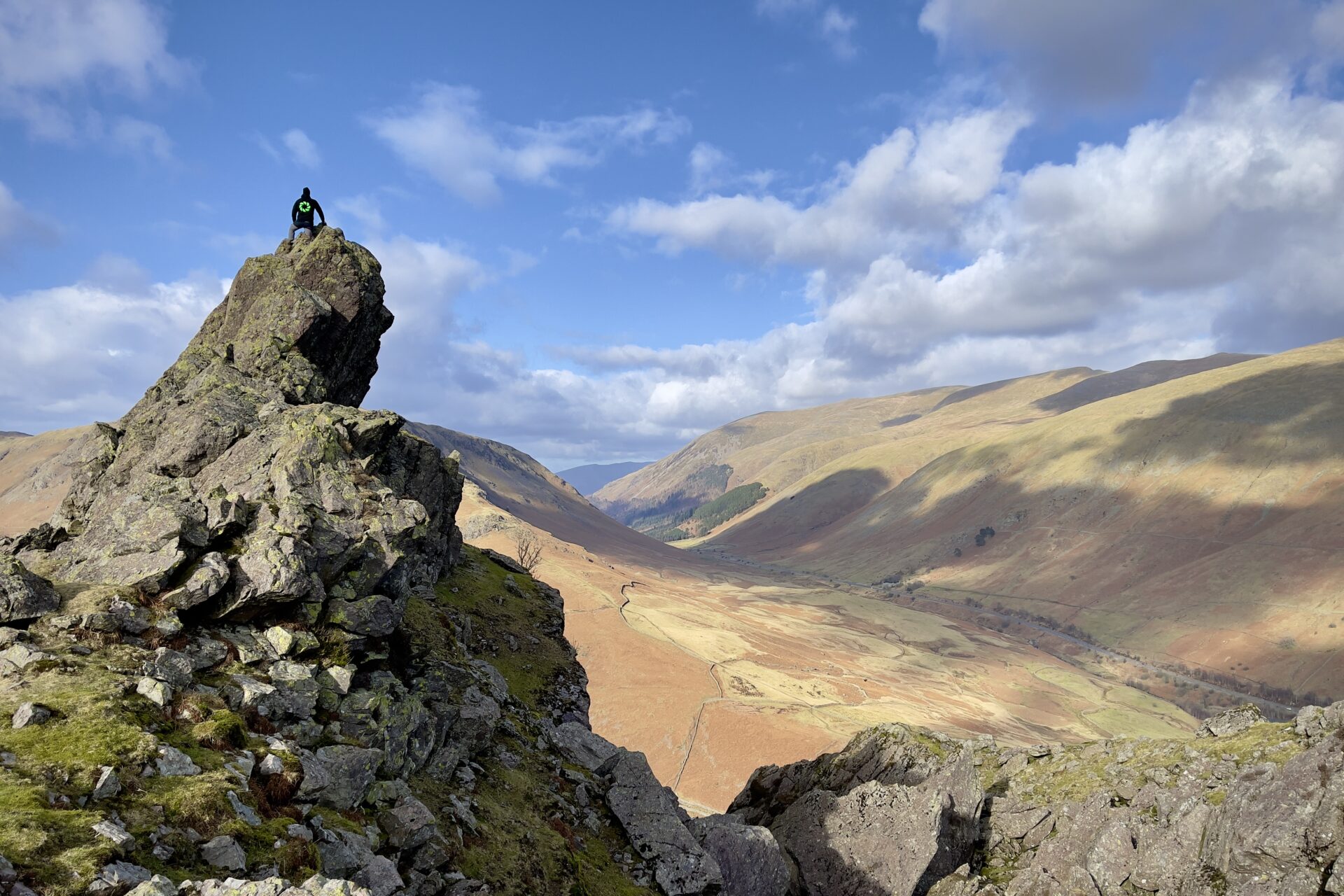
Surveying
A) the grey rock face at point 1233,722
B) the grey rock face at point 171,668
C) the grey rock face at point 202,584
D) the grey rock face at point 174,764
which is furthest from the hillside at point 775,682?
the grey rock face at point 174,764

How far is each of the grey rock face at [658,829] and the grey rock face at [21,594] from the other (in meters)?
18.7

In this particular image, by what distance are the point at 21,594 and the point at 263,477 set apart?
24.7ft

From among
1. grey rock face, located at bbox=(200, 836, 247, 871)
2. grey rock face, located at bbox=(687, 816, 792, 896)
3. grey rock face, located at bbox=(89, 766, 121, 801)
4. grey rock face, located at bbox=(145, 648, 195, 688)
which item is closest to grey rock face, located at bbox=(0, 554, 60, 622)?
grey rock face, located at bbox=(145, 648, 195, 688)

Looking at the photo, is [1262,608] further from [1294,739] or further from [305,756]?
[305,756]

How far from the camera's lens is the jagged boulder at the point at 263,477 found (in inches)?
723

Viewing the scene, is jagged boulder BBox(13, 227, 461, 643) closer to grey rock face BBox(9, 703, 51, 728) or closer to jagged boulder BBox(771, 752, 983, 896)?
grey rock face BBox(9, 703, 51, 728)

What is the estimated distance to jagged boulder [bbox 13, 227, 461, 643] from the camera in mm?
18375

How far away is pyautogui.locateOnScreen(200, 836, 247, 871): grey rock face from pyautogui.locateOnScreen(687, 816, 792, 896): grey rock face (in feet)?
53.6

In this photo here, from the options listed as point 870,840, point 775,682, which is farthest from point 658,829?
point 775,682

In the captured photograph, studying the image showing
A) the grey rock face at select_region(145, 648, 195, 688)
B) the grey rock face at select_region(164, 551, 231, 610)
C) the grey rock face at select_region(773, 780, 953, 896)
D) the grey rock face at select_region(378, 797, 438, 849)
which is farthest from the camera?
the grey rock face at select_region(773, 780, 953, 896)

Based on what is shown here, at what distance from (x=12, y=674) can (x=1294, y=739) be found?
38.0m

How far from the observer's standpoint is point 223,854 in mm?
11430

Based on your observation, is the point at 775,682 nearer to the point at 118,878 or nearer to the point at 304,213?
the point at 304,213

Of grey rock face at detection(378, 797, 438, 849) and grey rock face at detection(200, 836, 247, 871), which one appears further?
grey rock face at detection(378, 797, 438, 849)
